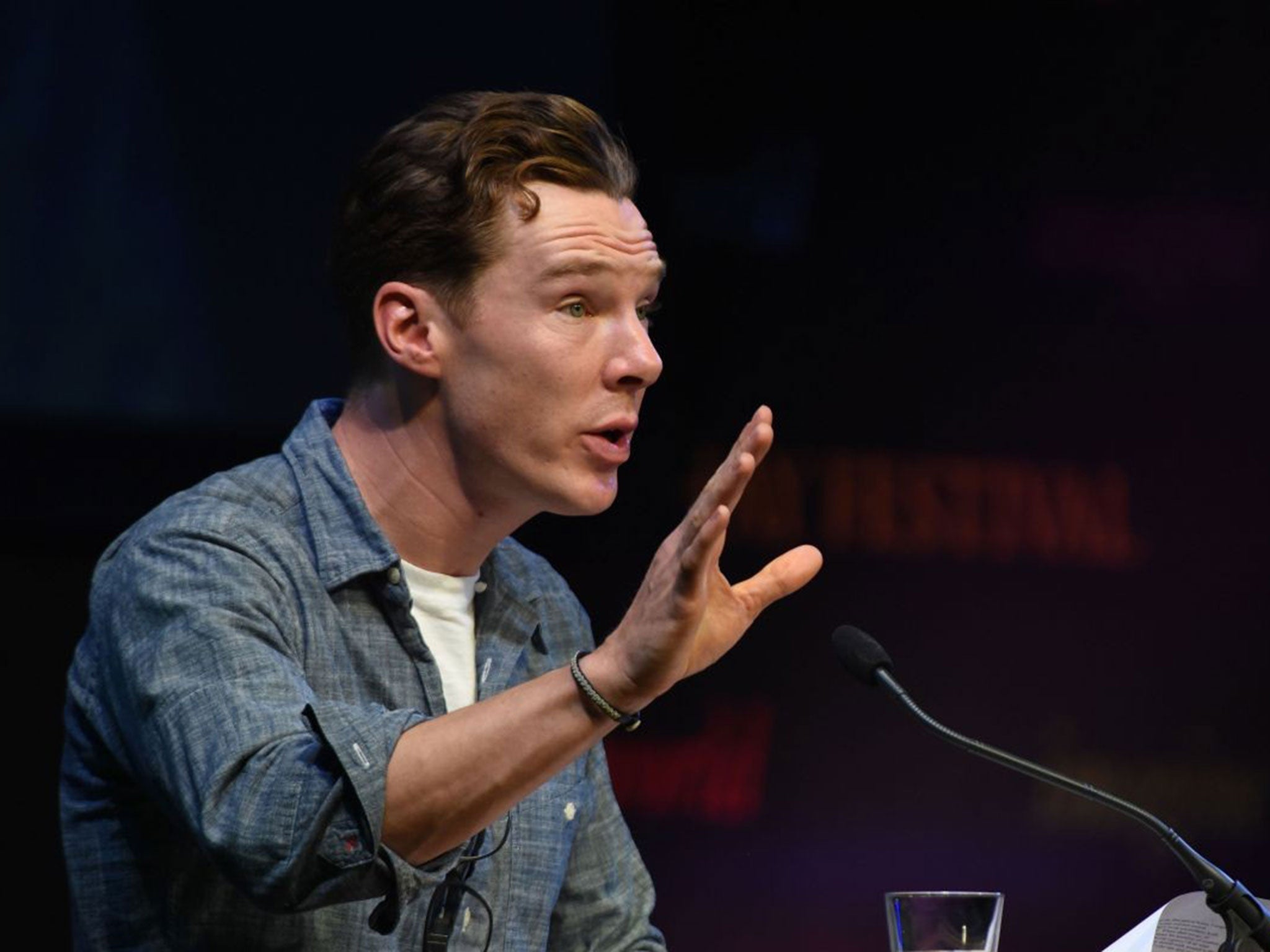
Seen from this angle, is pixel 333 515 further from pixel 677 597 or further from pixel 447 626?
pixel 677 597

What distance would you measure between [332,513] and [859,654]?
0.60 m

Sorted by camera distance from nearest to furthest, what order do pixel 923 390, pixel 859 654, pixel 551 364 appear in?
pixel 859 654 < pixel 551 364 < pixel 923 390

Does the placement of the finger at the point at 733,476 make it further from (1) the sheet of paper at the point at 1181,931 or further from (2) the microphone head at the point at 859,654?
(1) the sheet of paper at the point at 1181,931

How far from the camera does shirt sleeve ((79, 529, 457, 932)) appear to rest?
4.58ft

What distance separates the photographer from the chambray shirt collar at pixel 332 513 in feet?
5.89

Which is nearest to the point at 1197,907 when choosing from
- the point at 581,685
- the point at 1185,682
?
the point at 581,685

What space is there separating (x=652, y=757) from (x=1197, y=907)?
1.49m

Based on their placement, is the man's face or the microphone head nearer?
the microphone head

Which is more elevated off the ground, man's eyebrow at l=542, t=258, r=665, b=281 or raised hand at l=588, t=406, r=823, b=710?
man's eyebrow at l=542, t=258, r=665, b=281

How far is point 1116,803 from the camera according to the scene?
1.48 m

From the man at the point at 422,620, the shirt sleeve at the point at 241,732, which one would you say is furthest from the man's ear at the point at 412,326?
the shirt sleeve at the point at 241,732

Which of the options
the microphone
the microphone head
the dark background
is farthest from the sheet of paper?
the dark background

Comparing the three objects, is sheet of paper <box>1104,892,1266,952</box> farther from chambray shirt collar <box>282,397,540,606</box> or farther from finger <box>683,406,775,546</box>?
chambray shirt collar <box>282,397,540,606</box>

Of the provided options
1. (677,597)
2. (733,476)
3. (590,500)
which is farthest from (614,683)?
(590,500)
